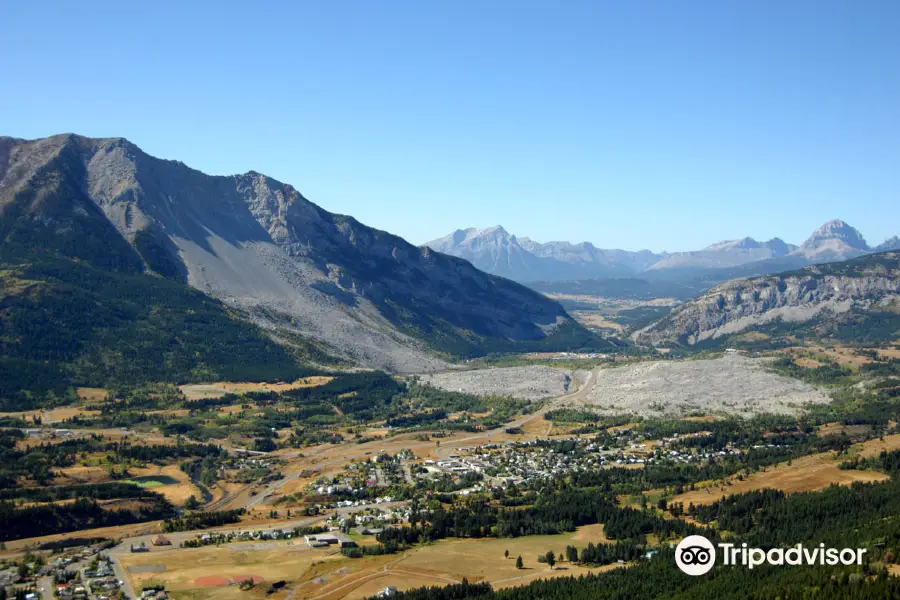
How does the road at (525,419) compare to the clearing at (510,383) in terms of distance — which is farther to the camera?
the clearing at (510,383)

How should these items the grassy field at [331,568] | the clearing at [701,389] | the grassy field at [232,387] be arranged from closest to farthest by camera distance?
the grassy field at [331,568], the clearing at [701,389], the grassy field at [232,387]

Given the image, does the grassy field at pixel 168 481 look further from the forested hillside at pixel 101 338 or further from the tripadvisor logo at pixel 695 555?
the tripadvisor logo at pixel 695 555

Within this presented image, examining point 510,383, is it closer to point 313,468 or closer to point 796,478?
point 313,468

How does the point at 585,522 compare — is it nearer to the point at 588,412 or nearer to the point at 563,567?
the point at 563,567

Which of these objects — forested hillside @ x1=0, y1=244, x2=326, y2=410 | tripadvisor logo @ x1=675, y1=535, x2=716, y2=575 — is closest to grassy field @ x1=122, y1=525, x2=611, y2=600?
tripadvisor logo @ x1=675, y1=535, x2=716, y2=575

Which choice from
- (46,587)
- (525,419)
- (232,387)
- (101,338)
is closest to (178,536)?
(46,587)

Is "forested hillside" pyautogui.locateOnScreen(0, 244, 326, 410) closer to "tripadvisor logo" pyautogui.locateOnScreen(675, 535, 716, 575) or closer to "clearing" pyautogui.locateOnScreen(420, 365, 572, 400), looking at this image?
"clearing" pyautogui.locateOnScreen(420, 365, 572, 400)

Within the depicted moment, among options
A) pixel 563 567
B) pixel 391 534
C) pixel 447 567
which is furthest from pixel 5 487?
pixel 563 567

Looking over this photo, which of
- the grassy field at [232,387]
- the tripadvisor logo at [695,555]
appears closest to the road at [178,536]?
the tripadvisor logo at [695,555]
